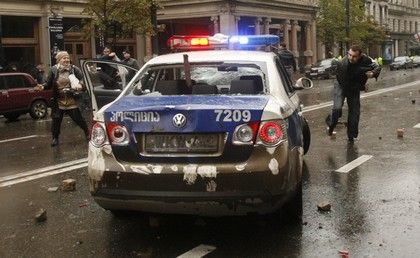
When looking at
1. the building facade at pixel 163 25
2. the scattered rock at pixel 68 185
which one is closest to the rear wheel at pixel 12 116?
the building facade at pixel 163 25

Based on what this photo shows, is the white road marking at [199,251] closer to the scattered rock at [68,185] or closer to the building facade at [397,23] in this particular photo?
the scattered rock at [68,185]

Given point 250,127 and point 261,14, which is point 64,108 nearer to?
point 250,127

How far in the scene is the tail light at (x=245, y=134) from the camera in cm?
433

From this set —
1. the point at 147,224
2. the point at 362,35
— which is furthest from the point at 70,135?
the point at 362,35

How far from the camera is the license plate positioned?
4371 millimetres

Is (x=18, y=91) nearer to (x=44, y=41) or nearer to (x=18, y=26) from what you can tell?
(x=18, y=26)

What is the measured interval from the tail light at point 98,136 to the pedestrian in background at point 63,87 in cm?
575

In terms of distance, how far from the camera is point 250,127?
435cm

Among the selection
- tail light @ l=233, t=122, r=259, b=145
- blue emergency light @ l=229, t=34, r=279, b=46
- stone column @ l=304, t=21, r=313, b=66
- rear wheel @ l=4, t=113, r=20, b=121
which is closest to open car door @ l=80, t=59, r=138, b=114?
blue emergency light @ l=229, t=34, r=279, b=46

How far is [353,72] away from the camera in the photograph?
9633 millimetres

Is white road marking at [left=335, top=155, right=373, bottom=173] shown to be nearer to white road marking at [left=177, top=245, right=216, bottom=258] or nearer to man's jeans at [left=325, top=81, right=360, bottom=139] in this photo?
man's jeans at [left=325, top=81, right=360, bottom=139]

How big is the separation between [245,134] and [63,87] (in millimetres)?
6733

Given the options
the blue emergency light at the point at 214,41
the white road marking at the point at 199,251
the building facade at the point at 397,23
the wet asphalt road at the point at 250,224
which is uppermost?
the building facade at the point at 397,23

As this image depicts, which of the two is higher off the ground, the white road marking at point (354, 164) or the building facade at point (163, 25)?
the building facade at point (163, 25)
